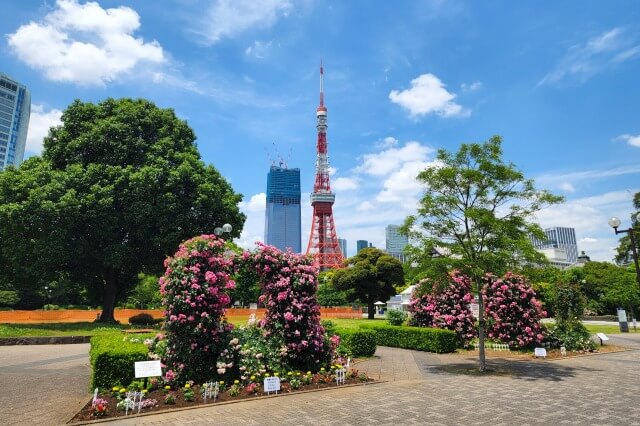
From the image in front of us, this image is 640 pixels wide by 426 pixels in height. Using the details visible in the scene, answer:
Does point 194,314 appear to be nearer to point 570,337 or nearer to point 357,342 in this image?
point 357,342

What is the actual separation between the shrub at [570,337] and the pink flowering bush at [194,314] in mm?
16356

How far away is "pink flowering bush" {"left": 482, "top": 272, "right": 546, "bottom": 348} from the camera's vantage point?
18453mm

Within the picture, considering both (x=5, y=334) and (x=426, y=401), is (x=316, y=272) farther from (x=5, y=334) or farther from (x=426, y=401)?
(x=5, y=334)

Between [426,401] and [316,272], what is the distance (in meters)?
4.81

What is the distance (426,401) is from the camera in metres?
9.39

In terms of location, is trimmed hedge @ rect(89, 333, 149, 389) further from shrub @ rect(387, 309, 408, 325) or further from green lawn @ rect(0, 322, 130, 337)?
shrub @ rect(387, 309, 408, 325)

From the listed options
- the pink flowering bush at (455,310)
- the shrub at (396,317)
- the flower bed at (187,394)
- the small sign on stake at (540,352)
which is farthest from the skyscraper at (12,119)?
the small sign on stake at (540,352)

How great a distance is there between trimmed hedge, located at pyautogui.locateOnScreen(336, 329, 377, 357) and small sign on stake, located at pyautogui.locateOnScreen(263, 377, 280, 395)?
22.3ft

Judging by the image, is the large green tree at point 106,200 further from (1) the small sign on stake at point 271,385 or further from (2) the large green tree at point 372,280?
(2) the large green tree at point 372,280

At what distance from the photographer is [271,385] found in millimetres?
9961

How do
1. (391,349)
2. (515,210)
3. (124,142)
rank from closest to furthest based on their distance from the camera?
(515,210) → (391,349) → (124,142)

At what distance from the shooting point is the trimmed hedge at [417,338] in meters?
18.3

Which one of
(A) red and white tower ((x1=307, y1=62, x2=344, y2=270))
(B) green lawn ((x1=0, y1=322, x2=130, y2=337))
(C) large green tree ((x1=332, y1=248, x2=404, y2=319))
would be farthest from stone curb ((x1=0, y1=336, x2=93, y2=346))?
(A) red and white tower ((x1=307, y1=62, x2=344, y2=270))

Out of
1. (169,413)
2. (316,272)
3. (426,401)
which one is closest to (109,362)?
(169,413)
